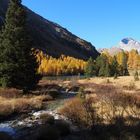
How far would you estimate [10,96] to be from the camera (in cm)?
3891

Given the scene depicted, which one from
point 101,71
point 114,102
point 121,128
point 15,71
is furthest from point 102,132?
point 101,71

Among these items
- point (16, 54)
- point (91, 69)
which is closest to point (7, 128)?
point (16, 54)

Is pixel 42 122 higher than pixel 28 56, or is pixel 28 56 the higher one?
pixel 28 56

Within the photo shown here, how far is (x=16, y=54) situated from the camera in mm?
45312

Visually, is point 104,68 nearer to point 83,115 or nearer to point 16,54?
point 16,54

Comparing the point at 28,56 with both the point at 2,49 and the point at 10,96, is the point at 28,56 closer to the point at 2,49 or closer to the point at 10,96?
the point at 2,49

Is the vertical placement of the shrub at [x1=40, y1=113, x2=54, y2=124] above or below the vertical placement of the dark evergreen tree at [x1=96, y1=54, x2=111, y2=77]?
below

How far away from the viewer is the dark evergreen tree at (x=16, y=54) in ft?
147

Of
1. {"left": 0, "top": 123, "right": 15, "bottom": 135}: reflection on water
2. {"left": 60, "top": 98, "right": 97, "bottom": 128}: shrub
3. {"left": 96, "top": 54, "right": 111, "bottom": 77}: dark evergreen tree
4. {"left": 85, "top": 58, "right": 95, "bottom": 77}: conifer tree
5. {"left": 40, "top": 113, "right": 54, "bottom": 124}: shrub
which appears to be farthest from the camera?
{"left": 85, "top": 58, "right": 95, "bottom": 77}: conifer tree

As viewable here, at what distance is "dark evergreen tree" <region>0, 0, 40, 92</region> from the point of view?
147 feet

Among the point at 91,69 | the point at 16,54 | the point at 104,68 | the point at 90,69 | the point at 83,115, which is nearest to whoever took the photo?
the point at 83,115

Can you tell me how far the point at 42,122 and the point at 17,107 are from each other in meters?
8.01

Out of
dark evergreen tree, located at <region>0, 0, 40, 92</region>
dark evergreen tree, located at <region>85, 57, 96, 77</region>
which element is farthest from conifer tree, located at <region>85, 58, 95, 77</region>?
dark evergreen tree, located at <region>0, 0, 40, 92</region>

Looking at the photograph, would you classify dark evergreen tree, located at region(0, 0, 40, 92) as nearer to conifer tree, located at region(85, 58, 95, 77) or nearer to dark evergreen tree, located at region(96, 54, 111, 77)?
dark evergreen tree, located at region(96, 54, 111, 77)
